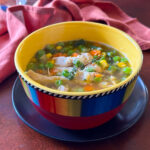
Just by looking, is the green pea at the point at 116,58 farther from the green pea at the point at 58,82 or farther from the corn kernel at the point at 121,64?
the green pea at the point at 58,82

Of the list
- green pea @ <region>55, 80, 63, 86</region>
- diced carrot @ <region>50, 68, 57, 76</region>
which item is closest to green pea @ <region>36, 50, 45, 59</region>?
diced carrot @ <region>50, 68, 57, 76</region>

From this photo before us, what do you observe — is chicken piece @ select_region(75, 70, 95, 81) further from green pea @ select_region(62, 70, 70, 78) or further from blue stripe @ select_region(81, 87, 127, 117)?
blue stripe @ select_region(81, 87, 127, 117)

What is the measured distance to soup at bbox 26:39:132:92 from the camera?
87cm

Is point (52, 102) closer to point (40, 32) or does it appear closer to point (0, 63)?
point (40, 32)

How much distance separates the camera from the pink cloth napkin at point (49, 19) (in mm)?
1250

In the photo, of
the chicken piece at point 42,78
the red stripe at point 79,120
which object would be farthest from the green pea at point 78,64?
the red stripe at point 79,120

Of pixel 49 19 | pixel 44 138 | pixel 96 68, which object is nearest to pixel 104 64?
pixel 96 68

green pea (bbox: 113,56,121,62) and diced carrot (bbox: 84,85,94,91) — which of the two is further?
green pea (bbox: 113,56,121,62)

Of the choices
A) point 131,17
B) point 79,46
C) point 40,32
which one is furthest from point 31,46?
point 131,17

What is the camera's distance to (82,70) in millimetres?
931

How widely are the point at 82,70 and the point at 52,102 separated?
0.88ft

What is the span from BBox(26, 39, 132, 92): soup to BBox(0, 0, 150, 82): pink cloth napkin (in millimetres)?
235

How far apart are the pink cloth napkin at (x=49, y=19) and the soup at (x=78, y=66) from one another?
0.23m

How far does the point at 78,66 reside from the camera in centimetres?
97
